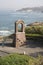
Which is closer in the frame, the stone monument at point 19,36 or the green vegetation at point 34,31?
the stone monument at point 19,36

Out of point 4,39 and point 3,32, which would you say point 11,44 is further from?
point 3,32

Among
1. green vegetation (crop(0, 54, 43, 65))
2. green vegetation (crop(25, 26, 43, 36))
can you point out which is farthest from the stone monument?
green vegetation (crop(0, 54, 43, 65))

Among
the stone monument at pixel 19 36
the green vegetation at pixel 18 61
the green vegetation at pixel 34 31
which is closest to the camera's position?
the green vegetation at pixel 18 61

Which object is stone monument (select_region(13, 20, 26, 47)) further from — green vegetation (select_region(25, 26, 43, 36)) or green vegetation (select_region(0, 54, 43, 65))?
green vegetation (select_region(0, 54, 43, 65))

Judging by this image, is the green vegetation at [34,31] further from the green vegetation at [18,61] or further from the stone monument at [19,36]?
the green vegetation at [18,61]

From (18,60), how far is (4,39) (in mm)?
16358

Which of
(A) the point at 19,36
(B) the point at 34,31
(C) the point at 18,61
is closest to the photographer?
(C) the point at 18,61

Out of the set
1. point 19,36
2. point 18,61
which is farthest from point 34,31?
point 18,61

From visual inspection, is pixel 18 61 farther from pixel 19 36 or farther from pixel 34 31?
pixel 34 31

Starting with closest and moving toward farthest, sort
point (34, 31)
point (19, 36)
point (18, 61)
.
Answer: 1. point (18, 61)
2. point (19, 36)
3. point (34, 31)

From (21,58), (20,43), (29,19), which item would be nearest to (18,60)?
(21,58)

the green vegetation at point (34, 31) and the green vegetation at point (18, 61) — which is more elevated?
the green vegetation at point (34, 31)

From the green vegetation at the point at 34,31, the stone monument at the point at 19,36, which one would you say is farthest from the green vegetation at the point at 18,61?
the green vegetation at the point at 34,31

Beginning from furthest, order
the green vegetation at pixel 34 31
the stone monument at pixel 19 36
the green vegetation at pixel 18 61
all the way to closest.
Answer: the green vegetation at pixel 34 31 → the stone monument at pixel 19 36 → the green vegetation at pixel 18 61
